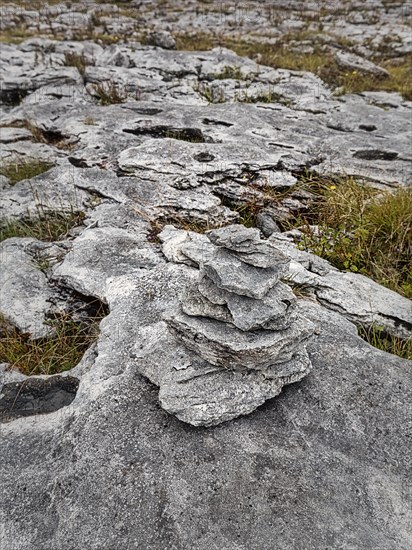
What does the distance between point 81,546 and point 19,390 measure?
5.26 feet

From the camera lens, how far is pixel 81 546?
2605 millimetres

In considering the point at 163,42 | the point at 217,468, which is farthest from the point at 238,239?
the point at 163,42

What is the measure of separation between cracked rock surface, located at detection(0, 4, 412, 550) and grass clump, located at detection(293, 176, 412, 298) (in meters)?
0.32

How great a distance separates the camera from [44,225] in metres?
6.04

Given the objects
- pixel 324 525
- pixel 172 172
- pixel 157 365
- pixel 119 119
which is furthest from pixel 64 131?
pixel 324 525

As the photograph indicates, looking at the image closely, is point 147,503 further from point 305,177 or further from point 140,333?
point 305,177

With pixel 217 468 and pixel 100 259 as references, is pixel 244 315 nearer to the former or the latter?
pixel 217 468

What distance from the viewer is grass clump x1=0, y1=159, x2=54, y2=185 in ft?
24.3

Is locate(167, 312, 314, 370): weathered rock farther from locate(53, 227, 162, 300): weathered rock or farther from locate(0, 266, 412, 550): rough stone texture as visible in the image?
locate(53, 227, 162, 300): weathered rock

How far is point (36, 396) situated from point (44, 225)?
3.04 meters

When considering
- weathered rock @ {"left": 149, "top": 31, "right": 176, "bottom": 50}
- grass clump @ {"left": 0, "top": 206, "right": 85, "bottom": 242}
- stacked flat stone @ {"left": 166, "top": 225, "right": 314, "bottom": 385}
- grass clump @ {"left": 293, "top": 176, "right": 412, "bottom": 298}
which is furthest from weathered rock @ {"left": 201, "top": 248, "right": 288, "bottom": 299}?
weathered rock @ {"left": 149, "top": 31, "right": 176, "bottom": 50}

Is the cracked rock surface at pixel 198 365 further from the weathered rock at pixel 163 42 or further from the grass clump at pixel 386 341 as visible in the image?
the weathered rock at pixel 163 42

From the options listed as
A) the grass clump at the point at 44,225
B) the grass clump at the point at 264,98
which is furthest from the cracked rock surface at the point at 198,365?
the grass clump at the point at 264,98

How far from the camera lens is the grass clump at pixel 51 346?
13.4 feet
